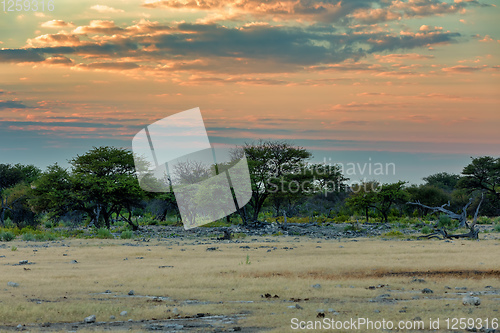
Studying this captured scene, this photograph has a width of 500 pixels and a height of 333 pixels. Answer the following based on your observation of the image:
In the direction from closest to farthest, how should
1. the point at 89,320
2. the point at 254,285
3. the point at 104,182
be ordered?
the point at 89,320 → the point at 254,285 → the point at 104,182

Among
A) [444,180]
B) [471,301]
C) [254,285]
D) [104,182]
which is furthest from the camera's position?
[444,180]

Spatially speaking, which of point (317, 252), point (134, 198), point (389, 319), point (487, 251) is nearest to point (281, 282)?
point (389, 319)

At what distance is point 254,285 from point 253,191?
41683 mm

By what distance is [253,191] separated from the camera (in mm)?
55125

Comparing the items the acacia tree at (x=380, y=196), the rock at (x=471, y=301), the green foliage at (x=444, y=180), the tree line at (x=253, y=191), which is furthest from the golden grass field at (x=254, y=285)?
the green foliage at (x=444, y=180)

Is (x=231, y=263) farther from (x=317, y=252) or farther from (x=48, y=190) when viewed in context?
(x=48, y=190)

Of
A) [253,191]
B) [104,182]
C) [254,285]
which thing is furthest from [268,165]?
[254,285]

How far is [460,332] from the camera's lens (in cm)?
815

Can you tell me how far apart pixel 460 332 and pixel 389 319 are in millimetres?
1276

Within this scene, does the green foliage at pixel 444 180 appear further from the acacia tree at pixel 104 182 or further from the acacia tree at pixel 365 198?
the acacia tree at pixel 104 182

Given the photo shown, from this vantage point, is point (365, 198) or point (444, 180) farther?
point (444, 180)

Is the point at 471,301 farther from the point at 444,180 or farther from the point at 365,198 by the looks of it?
the point at 444,180

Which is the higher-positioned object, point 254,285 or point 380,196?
point 254,285

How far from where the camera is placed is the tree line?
48.8 metres
